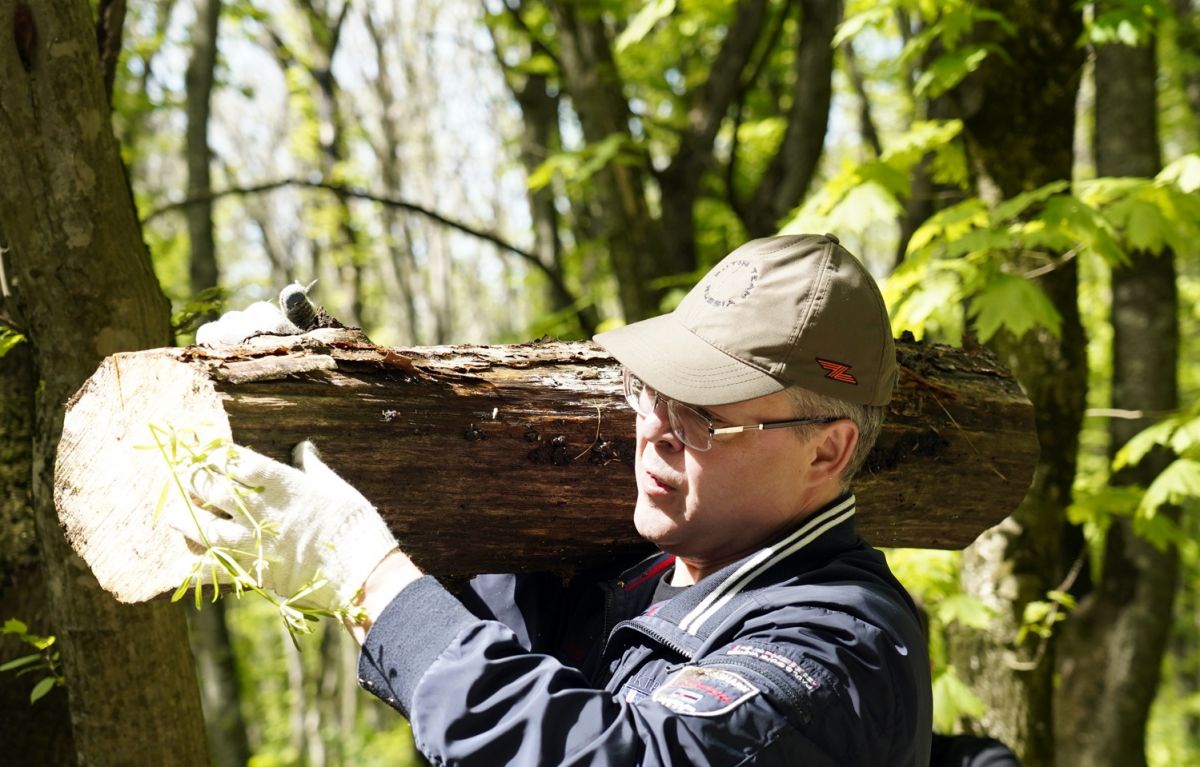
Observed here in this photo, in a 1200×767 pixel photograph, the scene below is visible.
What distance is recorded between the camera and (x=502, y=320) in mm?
23188

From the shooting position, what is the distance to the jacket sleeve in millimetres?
1290

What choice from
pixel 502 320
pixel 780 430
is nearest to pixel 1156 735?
pixel 502 320

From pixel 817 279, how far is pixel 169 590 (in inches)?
50.8

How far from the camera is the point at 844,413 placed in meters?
1.73

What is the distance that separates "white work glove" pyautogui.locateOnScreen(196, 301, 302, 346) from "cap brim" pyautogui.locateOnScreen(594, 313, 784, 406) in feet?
2.42

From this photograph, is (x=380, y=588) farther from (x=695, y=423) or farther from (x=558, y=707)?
(x=695, y=423)

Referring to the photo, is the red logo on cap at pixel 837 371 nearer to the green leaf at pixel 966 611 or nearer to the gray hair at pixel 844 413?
the gray hair at pixel 844 413

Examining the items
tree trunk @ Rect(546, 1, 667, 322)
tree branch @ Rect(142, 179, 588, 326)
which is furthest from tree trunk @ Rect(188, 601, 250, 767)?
tree trunk @ Rect(546, 1, 667, 322)

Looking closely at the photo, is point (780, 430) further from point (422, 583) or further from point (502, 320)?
point (502, 320)

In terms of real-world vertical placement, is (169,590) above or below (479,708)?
above

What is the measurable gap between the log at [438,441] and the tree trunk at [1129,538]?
126 inches

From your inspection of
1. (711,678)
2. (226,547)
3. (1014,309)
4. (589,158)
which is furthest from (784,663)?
(589,158)

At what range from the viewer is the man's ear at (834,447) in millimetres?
→ 1730

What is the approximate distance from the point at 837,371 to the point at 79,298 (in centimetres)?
173
